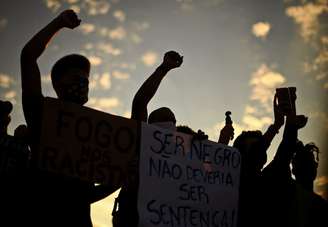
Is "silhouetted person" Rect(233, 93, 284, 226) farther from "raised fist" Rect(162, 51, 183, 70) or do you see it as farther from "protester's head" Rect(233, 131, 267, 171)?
"raised fist" Rect(162, 51, 183, 70)

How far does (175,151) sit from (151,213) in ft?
1.96

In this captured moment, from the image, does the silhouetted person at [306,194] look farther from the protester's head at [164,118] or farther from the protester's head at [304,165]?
the protester's head at [164,118]

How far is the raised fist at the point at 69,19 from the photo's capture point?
8.74ft

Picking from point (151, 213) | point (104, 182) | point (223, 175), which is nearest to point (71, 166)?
point (104, 182)

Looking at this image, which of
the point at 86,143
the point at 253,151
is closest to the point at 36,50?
the point at 86,143

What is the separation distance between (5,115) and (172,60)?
70.8 inches

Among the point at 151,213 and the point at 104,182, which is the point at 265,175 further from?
the point at 104,182

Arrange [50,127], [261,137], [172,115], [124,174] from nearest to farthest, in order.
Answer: [50,127]
[124,174]
[172,115]
[261,137]

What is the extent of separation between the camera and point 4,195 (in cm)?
255

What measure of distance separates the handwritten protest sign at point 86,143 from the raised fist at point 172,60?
21.3 inches

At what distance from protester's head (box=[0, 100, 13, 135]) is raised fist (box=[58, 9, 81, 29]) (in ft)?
5.19

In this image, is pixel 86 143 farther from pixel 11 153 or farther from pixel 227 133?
pixel 227 133

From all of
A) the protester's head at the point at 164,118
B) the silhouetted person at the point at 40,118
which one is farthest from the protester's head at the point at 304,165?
the silhouetted person at the point at 40,118

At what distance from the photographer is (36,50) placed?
256 centimetres
